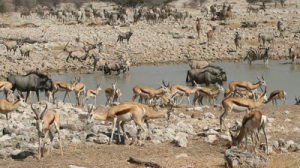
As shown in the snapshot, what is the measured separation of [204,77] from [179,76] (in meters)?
1.91

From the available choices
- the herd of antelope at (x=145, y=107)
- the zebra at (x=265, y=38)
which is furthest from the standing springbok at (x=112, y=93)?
the zebra at (x=265, y=38)

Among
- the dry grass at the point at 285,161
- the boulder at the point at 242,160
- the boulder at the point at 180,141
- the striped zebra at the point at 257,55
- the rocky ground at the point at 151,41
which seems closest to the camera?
the boulder at the point at 242,160

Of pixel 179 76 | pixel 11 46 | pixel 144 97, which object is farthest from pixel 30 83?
pixel 11 46

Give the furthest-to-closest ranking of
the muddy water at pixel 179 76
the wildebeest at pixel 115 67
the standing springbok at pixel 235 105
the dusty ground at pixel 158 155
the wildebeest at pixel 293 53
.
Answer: the wildebeest at pixel 293 53 → the wildebeest at pixel 115 67 → the muddy water at pixel 179 76 → the standing springbok at pixel 235 105 → the dusty ground at pixel 158 155

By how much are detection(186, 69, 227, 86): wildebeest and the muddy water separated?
410 millimetres

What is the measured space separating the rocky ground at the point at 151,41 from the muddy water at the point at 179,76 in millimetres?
2208

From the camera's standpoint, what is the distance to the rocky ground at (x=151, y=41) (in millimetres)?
32688

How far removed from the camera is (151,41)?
129 ft

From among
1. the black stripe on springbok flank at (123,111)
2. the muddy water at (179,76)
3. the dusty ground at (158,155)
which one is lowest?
the muddy water at (179,76)

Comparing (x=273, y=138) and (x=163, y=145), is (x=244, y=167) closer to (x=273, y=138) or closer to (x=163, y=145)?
(x=163, y=145)

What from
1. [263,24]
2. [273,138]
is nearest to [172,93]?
[273,138]

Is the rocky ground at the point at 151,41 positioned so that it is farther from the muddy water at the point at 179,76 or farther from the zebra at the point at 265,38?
the muddy water at the point at 179,76

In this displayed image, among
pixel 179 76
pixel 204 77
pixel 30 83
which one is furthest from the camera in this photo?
pixel 179 76

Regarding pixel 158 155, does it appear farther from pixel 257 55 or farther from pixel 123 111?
pixel 257 55
